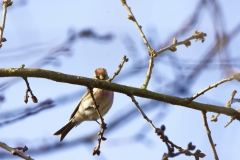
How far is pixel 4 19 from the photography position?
3.67 metres

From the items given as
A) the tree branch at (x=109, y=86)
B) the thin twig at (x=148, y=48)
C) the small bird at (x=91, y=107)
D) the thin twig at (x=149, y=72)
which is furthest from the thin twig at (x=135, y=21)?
the small bird at (x=91, y=107)

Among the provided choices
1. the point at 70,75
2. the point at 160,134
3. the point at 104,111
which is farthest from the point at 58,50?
the point at 104,111

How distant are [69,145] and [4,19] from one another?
117 centimetres

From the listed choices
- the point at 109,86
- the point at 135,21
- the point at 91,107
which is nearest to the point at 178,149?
the point at 109,86

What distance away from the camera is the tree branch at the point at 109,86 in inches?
135

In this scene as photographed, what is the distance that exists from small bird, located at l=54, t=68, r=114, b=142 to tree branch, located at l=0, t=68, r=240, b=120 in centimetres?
201

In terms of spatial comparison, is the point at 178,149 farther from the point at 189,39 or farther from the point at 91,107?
the point at 91,107

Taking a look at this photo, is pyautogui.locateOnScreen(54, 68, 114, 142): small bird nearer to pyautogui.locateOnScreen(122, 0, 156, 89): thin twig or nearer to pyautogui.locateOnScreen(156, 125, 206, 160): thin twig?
pyautogui.locateOnScreen(122, 0, 156, 89): thin twig

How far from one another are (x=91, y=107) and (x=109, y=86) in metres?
2.41

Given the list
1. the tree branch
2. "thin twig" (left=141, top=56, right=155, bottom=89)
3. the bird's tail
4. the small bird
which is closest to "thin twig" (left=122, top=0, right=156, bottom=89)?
"thin twig" (left=141, top=56, right=155, bottom=89)

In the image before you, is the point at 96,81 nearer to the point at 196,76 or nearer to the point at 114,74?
the point at 114,74

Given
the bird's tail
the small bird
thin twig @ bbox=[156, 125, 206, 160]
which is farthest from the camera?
the bird's tail

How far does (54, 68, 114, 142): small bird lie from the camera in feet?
18.8

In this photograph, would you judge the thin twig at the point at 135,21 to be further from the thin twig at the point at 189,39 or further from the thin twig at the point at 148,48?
the thin twig at the point at 189,39
